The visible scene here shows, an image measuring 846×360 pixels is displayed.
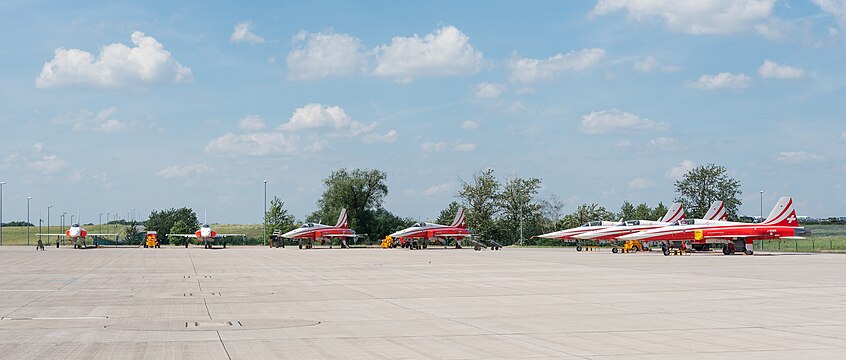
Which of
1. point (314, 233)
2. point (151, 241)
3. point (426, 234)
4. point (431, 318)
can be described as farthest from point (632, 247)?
point (431, 318)

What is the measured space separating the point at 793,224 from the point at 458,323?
166 feet

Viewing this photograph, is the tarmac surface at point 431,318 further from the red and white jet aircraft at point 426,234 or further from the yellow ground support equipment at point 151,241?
the yellow ground support equipment at point 151,241

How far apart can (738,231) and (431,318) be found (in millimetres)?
48019

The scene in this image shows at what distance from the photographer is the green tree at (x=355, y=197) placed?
431 ft

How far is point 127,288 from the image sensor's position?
26250mm

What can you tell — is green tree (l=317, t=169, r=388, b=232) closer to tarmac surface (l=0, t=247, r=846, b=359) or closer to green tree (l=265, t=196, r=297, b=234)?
green tree (l=265, t=196, r=297, b=234)

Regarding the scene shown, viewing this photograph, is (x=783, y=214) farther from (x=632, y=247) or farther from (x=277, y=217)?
(x=277, y=217)

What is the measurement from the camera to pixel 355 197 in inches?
5217

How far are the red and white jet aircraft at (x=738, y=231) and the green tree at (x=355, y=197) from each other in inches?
2904

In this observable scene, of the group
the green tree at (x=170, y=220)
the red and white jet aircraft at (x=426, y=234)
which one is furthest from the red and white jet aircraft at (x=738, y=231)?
the green tree at (x=170, y=220)

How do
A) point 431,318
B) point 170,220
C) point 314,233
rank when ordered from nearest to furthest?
1. point 431,318
2. point 314,233
3. point 170,220

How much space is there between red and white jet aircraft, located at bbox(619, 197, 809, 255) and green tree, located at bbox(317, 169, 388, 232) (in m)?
73.8

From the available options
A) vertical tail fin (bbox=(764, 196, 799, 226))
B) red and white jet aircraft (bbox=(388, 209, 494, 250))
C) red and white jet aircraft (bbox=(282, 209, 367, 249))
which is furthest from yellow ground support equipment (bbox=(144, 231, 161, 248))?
vertical tail fin (bbox=(764, 196, 799, 226))

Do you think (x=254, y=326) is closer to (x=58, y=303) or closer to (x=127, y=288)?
(x=58, y=303)
